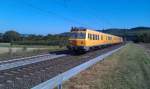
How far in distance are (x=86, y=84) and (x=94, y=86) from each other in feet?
1.65

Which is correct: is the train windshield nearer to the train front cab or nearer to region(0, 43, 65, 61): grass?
the train front cab

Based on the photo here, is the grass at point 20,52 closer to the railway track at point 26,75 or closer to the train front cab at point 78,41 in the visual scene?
the train front cab at point 78,41

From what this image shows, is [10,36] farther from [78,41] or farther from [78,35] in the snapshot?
[78,41]

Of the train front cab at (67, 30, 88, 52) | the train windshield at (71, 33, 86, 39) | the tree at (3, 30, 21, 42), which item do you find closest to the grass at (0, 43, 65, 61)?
the train front cab at (67, 30, 88, 52)

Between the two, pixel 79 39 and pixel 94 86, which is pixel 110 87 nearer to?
pixel 94 86

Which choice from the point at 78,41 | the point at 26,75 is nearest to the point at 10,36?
the point at 78,41

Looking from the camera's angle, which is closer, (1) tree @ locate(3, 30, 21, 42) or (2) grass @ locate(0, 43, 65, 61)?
(2) grass @ locate(0, 43, 65, 61)

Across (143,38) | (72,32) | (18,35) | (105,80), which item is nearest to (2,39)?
(18,35)

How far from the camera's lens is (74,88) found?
9828mm

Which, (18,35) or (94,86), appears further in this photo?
(18,35)

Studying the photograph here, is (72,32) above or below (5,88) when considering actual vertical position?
above

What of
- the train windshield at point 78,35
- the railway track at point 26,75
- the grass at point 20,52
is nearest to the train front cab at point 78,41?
the train windshield at point 78,35

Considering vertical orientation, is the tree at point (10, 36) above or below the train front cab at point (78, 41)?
above

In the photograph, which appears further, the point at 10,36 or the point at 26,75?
the point at 10,36
